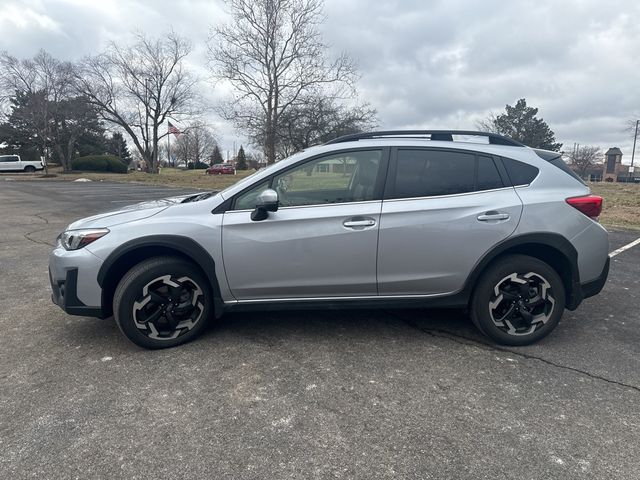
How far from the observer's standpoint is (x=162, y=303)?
3.34 metres

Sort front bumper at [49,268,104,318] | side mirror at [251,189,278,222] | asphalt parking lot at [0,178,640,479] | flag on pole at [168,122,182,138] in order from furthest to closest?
flag on pole at [168,122,182,138]
front bumper at [49,268,104,318]
side mirror at [251,189,278,222]
asphalt parking lot at [0,178,640,479]

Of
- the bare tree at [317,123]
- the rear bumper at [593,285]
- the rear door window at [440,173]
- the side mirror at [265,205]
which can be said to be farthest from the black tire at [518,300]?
the bare tree at [317,123]

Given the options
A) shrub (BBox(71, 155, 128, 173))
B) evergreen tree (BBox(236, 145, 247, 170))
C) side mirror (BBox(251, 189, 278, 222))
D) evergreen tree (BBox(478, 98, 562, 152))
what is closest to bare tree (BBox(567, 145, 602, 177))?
evergreen tree (BBox(478, 98, 562, 152))

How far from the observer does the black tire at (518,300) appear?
134 inches

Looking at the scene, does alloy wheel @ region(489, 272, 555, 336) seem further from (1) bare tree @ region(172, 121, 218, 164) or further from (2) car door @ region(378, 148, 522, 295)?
(1) bare tree @ region(172, 121, 218, 164)

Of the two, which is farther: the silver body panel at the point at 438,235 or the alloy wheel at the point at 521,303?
the alloy wheel at the point at 521,303

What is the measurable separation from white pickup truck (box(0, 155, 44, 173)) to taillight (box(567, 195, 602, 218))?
50943 mm

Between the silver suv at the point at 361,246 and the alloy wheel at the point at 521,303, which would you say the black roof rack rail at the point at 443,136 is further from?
the alloy wheel at the point at 521,303

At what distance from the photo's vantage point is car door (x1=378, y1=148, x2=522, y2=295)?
130 inches

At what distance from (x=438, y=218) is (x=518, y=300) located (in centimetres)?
94

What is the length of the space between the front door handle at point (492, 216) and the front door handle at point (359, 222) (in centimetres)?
85

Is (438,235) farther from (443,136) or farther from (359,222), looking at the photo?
(443,136)

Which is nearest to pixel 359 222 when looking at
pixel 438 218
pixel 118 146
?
pixel 438 218

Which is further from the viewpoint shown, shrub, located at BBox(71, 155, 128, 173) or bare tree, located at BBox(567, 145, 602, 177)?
bare tree, located at BBox(567, 145, 602, 177)
